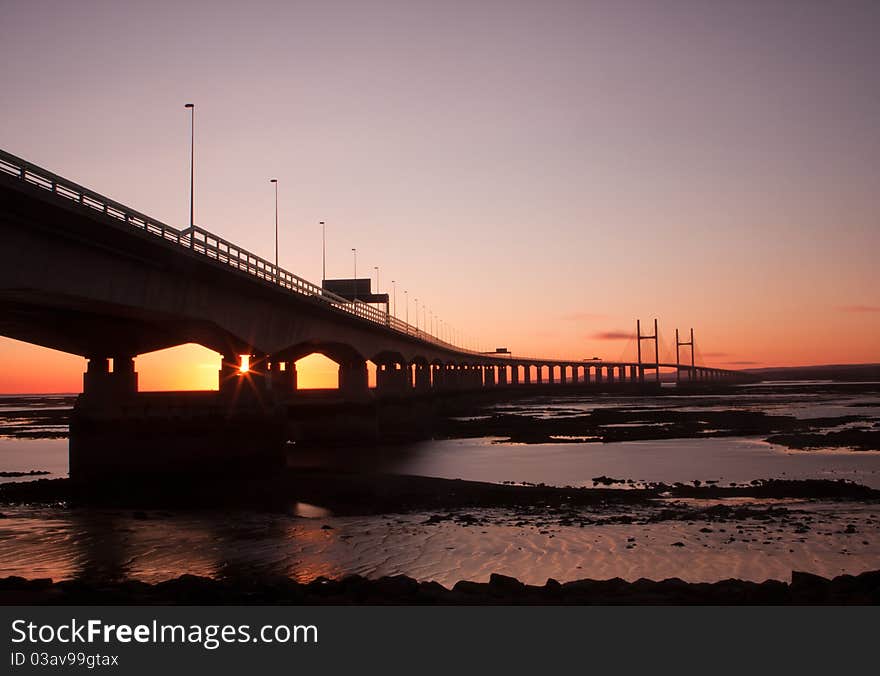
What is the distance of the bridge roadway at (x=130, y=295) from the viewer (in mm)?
22656

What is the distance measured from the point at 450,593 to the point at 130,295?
66.4ft

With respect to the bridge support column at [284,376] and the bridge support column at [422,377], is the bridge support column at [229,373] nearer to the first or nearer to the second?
the bridge support column at [284,376]

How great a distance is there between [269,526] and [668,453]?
28.5 m

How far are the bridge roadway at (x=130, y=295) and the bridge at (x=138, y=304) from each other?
48 mm

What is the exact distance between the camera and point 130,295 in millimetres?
29359

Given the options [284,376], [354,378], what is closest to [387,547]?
[284,376]

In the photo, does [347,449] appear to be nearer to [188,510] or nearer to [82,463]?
[82,463]

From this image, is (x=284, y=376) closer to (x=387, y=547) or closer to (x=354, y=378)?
(x=354, y=378)

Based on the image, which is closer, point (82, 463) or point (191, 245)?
point (191, 245)

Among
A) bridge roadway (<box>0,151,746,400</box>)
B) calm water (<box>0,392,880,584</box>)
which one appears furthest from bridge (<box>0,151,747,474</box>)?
calm water (<box>0,392,880,584</box>)

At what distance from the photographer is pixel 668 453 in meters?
46.9

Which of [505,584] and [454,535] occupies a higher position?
Answer: [505,584]

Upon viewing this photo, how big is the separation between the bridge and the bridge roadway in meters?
0.05
